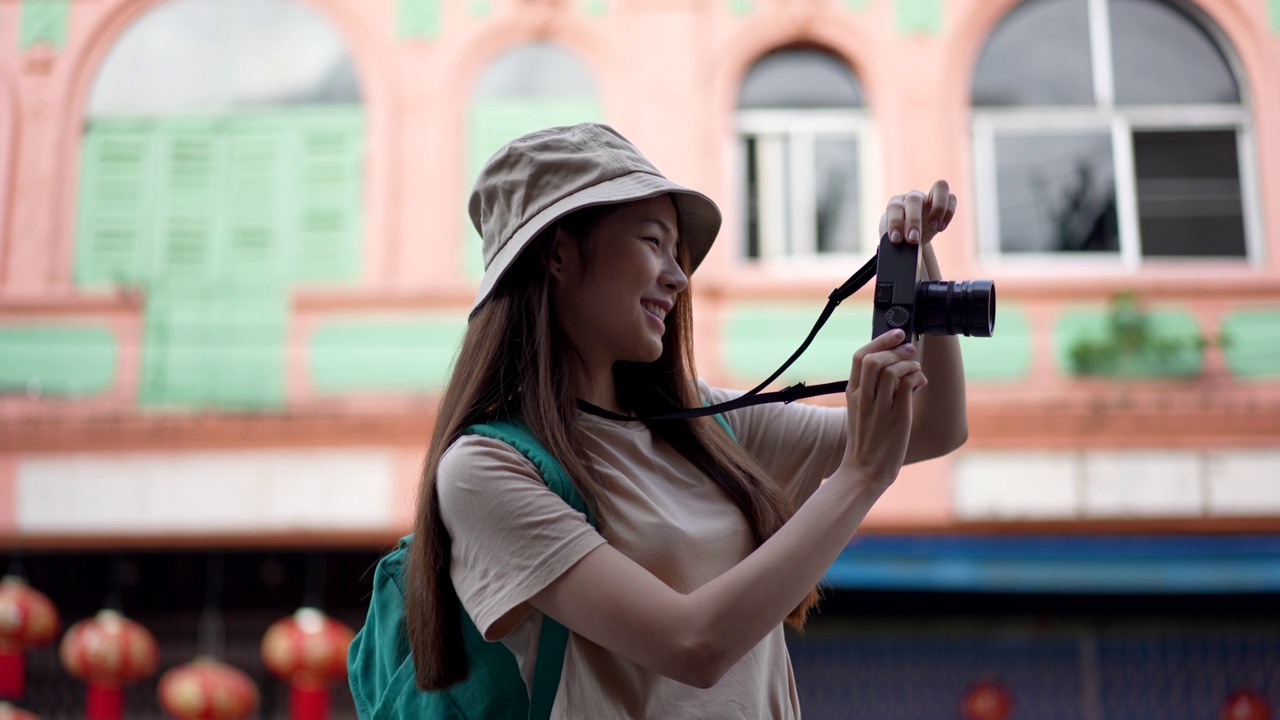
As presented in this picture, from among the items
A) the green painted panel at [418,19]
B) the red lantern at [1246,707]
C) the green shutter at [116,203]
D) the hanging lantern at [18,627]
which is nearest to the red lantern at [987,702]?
the red lantern at [1246,707]

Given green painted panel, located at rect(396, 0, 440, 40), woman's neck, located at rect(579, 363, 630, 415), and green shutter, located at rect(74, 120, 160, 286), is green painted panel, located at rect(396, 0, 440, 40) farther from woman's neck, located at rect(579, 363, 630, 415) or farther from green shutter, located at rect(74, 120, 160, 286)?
woman's neck, located at rect(579, 363, 630, 415)

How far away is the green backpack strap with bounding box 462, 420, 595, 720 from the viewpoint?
1521 millimetres

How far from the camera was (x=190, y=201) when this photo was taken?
283 inches

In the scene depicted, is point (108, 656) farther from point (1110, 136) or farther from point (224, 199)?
point (1110, 136)

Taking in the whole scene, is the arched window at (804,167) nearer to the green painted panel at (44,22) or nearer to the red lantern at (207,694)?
the red lantern at (207,694)

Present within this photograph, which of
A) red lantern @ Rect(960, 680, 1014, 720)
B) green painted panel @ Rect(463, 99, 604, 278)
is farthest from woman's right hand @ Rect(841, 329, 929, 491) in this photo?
green painted panel @ Rect(463, 99, 604, 278)

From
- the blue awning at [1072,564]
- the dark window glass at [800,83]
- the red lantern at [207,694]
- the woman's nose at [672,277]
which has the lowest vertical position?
the red lantern at [207,694]

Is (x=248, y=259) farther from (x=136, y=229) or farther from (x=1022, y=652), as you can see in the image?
(x=1022, y=652)

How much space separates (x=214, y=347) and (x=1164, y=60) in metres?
5.18

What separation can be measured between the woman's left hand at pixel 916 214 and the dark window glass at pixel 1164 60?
6.05 metres

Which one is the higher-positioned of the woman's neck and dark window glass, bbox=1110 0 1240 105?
dark window glass, bbox=1110 0 1240 105

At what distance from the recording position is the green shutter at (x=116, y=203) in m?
7.10

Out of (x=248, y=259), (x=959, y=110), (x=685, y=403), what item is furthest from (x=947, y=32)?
(x=685, y=403)

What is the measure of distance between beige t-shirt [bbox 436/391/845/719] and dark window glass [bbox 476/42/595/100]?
572 centimetres
